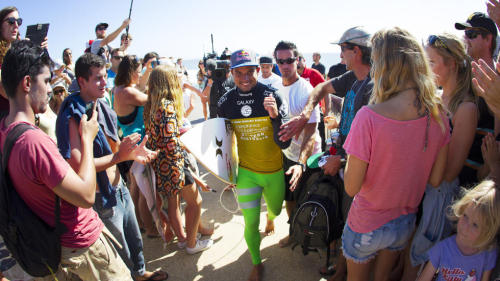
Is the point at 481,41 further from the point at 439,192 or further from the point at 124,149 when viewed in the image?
the point at 124,149

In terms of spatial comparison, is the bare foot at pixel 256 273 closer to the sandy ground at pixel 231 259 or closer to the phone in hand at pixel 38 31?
the sandy ground at pixel 231 259

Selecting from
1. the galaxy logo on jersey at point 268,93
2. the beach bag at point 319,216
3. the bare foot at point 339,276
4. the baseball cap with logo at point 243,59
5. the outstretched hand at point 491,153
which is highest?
the baseball cap with logo at point 243,59

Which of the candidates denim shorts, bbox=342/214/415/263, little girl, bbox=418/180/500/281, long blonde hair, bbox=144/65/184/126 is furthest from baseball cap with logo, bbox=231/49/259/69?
little girl, bbox=418/180/500/281

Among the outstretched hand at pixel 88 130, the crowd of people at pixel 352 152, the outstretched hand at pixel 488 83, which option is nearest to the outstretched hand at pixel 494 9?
the crowd of people at pixel 352 152

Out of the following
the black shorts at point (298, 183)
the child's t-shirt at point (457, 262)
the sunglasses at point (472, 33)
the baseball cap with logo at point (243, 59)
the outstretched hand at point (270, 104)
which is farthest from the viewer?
the black shorts at point (298, 183)

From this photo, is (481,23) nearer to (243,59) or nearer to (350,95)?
(350,95)

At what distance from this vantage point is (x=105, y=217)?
234 cm

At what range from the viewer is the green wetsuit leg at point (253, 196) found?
2781 millimetres

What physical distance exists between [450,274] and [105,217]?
242 centimetres

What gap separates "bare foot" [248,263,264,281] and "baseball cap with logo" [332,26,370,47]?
221cm

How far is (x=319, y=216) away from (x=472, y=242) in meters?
1.09

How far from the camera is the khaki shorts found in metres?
1.72

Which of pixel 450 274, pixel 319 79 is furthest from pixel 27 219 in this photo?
pixel 319 79

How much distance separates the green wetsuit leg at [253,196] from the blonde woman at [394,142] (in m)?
1.11
